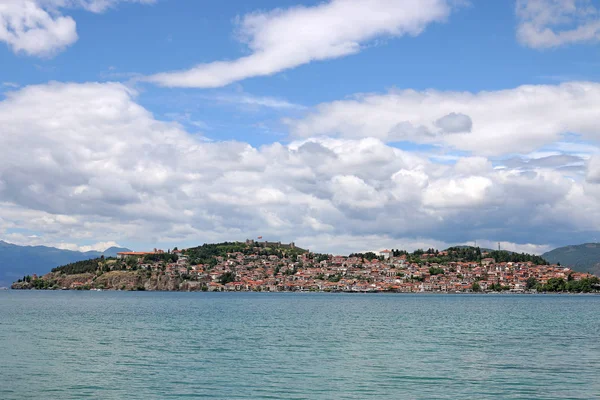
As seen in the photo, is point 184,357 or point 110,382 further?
point 184,357

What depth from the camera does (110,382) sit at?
32.5m

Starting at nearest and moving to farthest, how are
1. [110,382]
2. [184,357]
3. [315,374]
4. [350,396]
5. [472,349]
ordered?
[350,396] < [110,382] < [315,374] < [184,357] < [472,349]

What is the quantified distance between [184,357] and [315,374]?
11251 millimetres

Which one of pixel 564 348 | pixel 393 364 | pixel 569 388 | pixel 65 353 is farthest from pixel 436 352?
pixel 65 353

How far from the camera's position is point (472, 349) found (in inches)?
1841

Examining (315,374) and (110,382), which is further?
(315,374)

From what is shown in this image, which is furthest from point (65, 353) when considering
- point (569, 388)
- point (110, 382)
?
point (569, 388)

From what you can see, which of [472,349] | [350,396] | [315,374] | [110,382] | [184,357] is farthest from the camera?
[472,349]

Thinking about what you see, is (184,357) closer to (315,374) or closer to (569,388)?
(315,374)

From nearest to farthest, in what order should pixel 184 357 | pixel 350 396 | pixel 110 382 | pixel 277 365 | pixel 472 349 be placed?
pixel 350 396
pixel 110 382
pixel 277 365
pixel 184 357
pixel 472 349

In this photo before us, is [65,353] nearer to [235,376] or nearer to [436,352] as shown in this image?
[235,376]

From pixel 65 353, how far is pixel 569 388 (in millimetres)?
32755

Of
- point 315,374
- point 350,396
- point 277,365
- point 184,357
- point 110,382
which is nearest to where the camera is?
point 350,396

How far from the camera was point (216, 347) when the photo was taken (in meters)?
48.1
